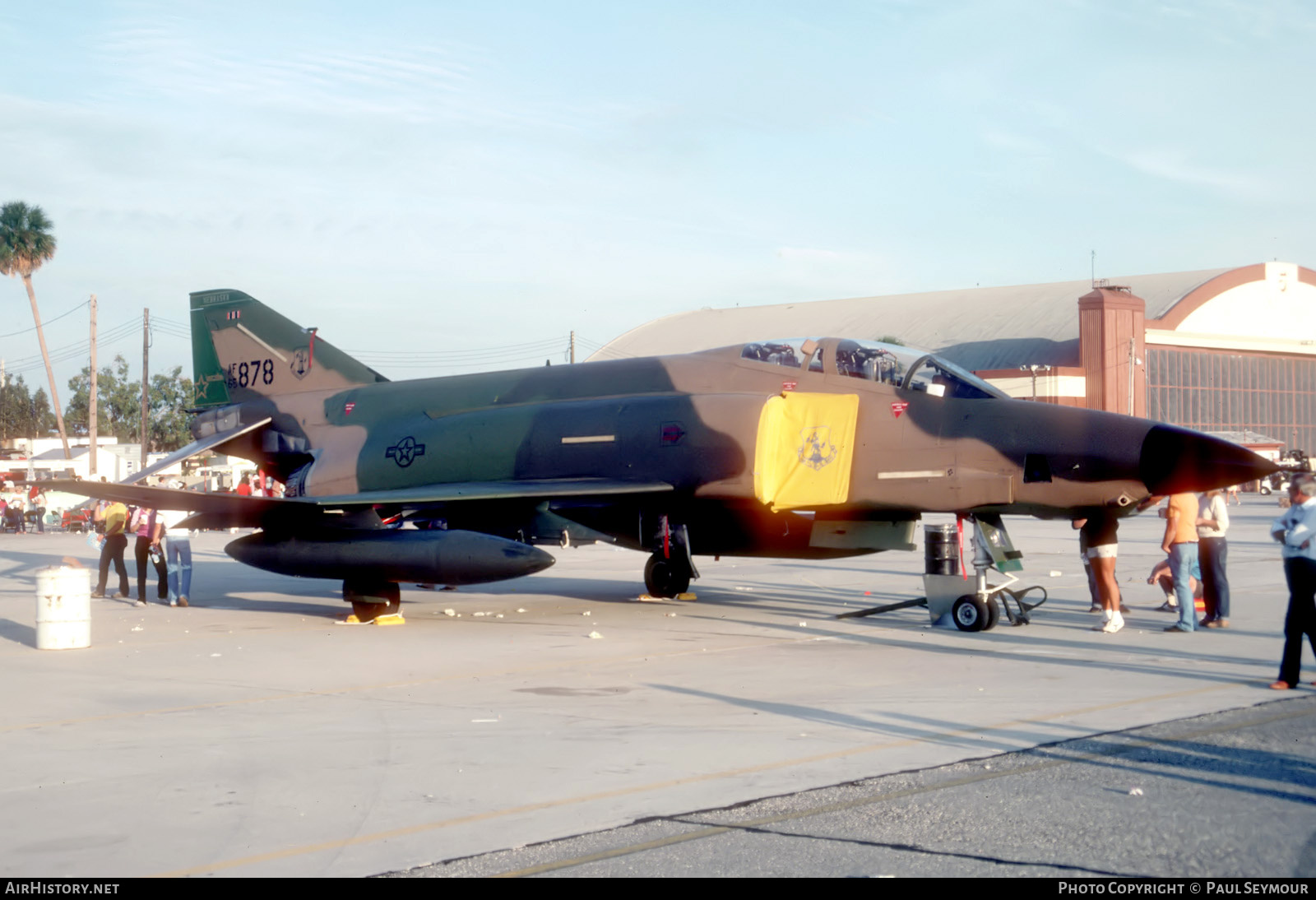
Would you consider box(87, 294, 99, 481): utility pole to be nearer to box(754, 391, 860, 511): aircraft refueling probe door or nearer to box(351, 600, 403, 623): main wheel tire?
box(351, 600, 403, 623): main wheel tire

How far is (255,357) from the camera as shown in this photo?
1922 cm

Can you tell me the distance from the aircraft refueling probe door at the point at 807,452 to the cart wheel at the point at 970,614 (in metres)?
1.69

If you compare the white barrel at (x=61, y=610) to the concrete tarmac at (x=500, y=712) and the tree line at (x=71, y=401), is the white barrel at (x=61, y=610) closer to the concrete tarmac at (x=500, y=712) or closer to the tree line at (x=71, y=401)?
the concrete tarmac at (x=500, y=712)

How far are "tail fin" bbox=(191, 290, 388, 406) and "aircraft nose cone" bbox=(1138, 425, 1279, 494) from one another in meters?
11.6

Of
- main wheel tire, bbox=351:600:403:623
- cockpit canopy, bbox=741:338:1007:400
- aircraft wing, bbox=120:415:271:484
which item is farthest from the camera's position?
aircraft wing, bbox=120:415:271:484

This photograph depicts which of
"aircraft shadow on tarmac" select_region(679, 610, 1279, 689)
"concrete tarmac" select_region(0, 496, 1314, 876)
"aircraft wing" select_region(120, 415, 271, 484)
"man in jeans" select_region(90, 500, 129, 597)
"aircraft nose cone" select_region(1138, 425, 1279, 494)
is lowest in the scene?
"concrete tarmac" select_region(0, 496, 1314, 876)

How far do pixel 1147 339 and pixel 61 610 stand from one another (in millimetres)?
61242

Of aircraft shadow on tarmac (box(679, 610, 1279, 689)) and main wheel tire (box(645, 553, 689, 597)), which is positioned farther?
main wheel tire (box(645, 553, 689, 597))

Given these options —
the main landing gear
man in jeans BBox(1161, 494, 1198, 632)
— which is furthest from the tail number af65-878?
man in jeans BBox(1161, 494, 1198, 632)

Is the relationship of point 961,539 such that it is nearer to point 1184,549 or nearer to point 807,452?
point 807,452

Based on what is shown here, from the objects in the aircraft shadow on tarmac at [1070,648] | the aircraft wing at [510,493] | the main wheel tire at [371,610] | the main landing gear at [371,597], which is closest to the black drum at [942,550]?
the aircraft shadow on tarmac at [1070,648]

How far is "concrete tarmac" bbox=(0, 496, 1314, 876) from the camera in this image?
5645 mm

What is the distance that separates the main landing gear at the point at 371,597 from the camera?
46.3 ft

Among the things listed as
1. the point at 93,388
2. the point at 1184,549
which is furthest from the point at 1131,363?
the point at 1184,549
